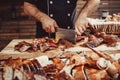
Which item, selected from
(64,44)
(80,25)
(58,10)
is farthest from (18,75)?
(58,10)

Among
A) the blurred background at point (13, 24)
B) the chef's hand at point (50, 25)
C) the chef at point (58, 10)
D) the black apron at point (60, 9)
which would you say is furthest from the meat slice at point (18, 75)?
the blurred background at point (13, 24)

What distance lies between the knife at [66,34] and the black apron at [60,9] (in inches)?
21.8

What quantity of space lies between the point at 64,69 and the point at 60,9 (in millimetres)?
1372

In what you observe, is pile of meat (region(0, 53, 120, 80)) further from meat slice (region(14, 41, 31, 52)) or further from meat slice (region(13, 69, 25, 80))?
meat slice (region(14, 41, 31, 52))

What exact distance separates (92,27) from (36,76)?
8.36 feet

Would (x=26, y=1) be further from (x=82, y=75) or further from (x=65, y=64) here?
(x=82, y=75)

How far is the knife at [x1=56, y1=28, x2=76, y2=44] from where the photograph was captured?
2.79m

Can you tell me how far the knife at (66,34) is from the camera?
2.79 meters

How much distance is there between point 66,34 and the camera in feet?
9.37

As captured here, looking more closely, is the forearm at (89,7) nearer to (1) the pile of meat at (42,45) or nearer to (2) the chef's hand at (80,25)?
(2) the chef's hand at (80,25)

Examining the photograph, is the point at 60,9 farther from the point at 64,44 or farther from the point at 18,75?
the point at 18,75

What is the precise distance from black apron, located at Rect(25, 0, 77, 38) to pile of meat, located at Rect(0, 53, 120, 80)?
1.16 meters

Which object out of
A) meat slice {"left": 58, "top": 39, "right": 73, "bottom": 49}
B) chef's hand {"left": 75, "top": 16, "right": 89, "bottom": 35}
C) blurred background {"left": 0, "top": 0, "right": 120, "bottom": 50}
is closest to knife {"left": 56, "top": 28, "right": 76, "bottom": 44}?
meat slice {"left": 58, "top": 39, "right": 73, "bottom": 49}

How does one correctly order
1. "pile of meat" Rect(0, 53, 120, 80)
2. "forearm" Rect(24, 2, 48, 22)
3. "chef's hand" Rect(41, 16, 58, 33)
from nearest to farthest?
"pile of meat" Rect(0, 53, 120, 80)
"chef's hand" Rect(41, 16, 58, 33)
"forearm" Rect(24, 2, 48, 22)
